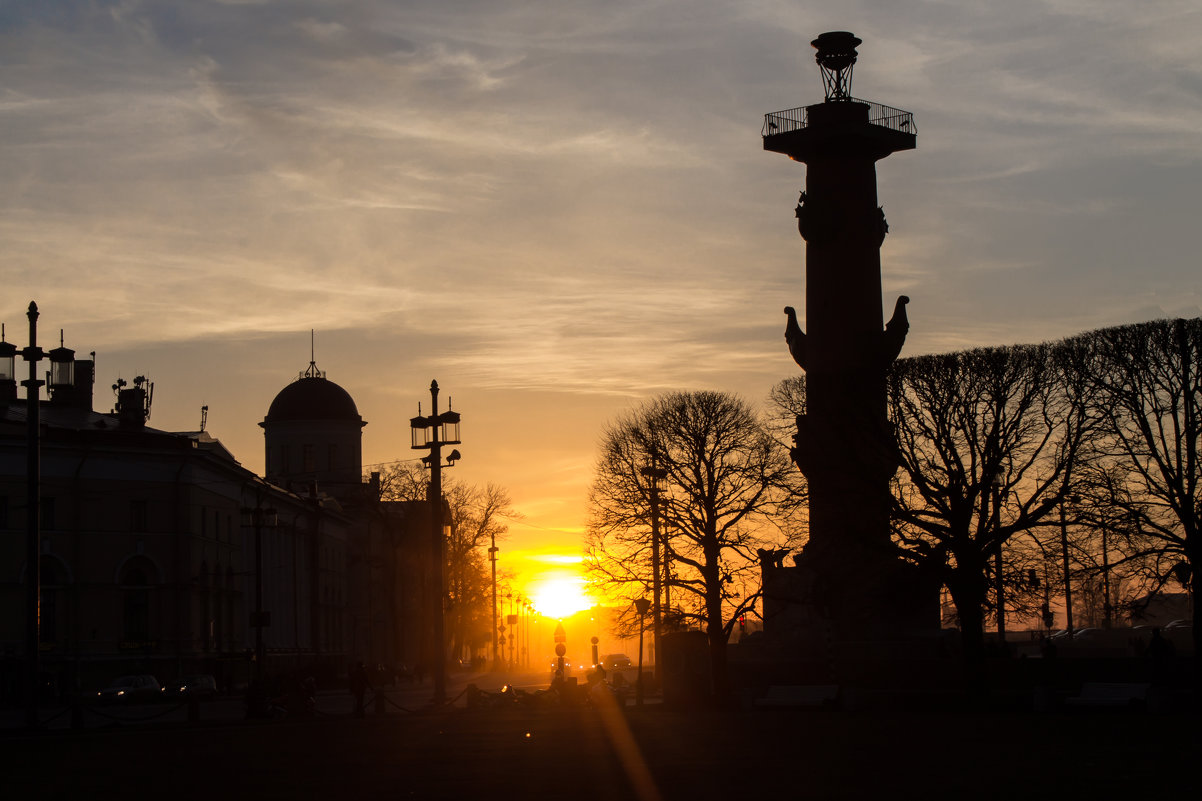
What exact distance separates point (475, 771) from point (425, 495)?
293 feet

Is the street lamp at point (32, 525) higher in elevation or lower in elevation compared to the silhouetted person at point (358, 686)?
higher

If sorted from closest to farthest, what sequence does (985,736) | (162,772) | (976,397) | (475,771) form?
(475,771)
(162,772)
(985,736)
(976,397)

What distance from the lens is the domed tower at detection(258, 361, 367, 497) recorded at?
119625 millimetres

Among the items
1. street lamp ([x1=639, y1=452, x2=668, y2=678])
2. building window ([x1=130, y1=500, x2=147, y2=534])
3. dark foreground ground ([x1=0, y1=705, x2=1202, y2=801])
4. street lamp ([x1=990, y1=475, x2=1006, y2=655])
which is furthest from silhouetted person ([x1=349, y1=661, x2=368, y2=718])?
building window ([x1=130, y1=500, x2=147, y2=534])

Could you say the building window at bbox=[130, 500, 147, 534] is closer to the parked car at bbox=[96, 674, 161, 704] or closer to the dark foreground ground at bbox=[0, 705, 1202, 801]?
the parked car at bbox=[96, 674, 161, 704]

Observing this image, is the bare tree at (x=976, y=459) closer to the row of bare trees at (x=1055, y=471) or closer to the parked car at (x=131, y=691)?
the row of bare trees at (x=1055, y=471)

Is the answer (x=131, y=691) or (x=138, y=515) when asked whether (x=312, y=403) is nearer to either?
(x=138, y=515)

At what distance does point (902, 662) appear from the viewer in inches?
2105

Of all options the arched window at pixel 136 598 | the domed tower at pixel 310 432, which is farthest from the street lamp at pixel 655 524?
the domed tower at pixel 310 432

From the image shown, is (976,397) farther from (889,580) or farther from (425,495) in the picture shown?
(425,495)

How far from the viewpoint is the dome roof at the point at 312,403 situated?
120 m

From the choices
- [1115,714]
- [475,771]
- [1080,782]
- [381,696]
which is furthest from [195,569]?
[1080,782]

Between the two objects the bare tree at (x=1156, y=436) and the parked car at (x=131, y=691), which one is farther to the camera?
the parked car at (x=131, y=691)

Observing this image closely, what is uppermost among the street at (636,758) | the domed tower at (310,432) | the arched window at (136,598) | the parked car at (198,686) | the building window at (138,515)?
the domed tower at (310,432)
